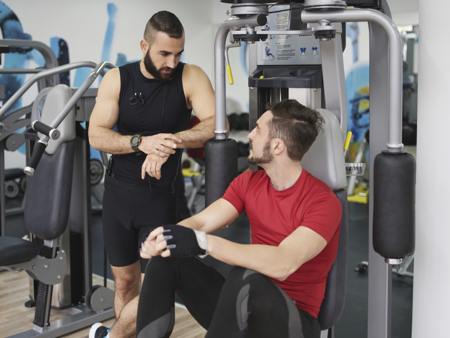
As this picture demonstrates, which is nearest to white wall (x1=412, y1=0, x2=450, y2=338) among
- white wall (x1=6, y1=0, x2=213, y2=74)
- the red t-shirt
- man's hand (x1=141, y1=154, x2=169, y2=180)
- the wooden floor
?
the red t-shirt

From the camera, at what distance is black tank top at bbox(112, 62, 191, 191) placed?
2.39 metres

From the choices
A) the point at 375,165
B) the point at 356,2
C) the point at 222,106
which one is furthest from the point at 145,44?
the point at 375,165

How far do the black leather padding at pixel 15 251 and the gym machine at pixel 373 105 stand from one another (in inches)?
45.8

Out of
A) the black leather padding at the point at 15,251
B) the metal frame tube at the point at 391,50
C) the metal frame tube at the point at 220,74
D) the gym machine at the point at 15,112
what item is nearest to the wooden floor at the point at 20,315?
the gym machine at the point at 15,112

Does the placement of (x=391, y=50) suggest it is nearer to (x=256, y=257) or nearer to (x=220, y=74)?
(x=220, y=74)

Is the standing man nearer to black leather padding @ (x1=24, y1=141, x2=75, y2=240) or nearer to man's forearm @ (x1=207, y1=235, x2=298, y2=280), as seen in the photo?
black leather padding @ (x1=24, y1=141, x2=75, y2=240)

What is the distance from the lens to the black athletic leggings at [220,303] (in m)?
1.71

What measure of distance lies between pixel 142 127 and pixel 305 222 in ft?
2.91

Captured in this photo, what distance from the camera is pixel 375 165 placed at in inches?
72.3

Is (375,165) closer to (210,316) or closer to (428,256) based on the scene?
(428,256)

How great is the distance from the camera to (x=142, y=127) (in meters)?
2.42

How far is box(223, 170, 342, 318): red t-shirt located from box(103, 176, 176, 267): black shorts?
0.60 m

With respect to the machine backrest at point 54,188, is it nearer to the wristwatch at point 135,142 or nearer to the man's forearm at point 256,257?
the wristwatch at point 135,142

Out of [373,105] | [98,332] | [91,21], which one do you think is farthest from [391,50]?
[91,21]
